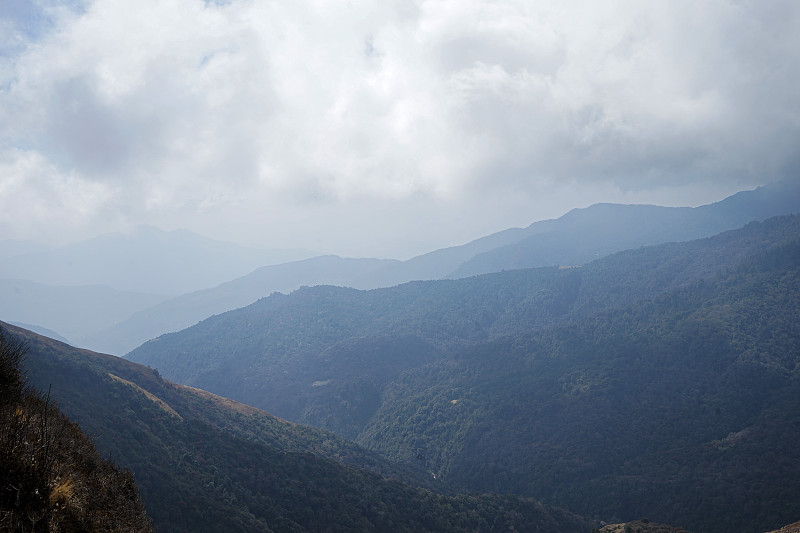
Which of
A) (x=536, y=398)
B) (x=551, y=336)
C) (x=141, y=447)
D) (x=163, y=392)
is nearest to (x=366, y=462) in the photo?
(x=163, y=392)

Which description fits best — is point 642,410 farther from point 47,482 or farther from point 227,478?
point 47,482

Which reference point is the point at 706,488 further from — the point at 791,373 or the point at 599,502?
the point at 791,373

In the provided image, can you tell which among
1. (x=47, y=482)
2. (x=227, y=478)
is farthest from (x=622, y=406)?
(x=47, y=482)

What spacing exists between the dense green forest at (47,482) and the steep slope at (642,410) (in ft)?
297

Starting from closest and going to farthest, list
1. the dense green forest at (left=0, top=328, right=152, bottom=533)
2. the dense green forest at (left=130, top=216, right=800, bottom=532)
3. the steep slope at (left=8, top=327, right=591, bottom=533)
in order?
the dense green forest at (left=0, top=328, right=152, bottom=533)
the steep slope at (left=8, top=327, right=591, bottom=533)
the dense green forest at (left=130, top=216, right=800, bottom=532)

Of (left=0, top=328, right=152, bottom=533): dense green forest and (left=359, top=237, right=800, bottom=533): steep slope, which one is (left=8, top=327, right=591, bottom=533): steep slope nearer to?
(left=359, top=237, right=800, bottom=533): steep slope

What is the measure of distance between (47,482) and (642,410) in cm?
14572

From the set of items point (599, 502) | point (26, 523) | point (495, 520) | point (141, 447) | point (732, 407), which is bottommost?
point (599, 502)

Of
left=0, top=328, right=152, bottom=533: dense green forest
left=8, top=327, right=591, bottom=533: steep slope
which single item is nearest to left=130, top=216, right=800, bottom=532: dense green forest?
left=8, top=327, right=591, bottom=533: steep slope

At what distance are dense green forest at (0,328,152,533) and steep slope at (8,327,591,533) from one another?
29529 mm

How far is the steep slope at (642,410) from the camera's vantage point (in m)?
87.3

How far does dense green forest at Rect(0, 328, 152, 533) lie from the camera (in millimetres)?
7797

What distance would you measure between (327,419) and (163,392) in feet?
311

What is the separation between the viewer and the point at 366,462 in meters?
85.2
